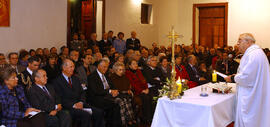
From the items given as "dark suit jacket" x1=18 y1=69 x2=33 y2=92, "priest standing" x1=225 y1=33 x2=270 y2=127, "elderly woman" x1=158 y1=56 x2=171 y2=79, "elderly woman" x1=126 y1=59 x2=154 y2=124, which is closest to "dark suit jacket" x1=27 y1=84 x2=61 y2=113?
"dark suit jacket" x1=18 y1=69 x2=33 y2=92

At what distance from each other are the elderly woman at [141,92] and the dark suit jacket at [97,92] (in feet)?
2.40

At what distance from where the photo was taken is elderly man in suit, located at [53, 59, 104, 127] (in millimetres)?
5344

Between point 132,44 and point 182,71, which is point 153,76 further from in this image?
point 132,44

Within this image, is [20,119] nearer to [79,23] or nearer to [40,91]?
[40,91]

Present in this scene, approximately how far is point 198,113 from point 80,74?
3.51m

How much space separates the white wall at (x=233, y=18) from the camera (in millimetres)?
13945

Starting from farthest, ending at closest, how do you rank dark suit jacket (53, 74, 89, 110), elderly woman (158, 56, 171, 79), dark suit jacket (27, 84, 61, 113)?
elderly woman (158, 56, 171, 79) < dark suit jacket (53, 74, 89, 110) < dark suit jacket (27, 84, 61, 113)

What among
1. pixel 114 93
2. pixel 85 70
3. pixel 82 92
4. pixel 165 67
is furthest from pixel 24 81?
pixel 165 67

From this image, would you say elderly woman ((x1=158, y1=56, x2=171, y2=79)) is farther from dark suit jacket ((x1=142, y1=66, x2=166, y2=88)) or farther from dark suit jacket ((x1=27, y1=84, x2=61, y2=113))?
dark suit jacket ((x1=27, y1=84, x2=61, y2=113))

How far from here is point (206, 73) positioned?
9.28m

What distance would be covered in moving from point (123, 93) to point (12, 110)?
7.62 feet

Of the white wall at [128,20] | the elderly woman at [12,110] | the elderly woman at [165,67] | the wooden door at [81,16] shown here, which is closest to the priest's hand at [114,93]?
the elderly woman at [12,110]

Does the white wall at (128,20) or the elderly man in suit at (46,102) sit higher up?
the white wall at (128,20)

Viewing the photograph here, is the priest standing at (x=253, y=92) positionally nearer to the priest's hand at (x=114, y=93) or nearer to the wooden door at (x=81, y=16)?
the priest's hand at (x=114, y=93)
